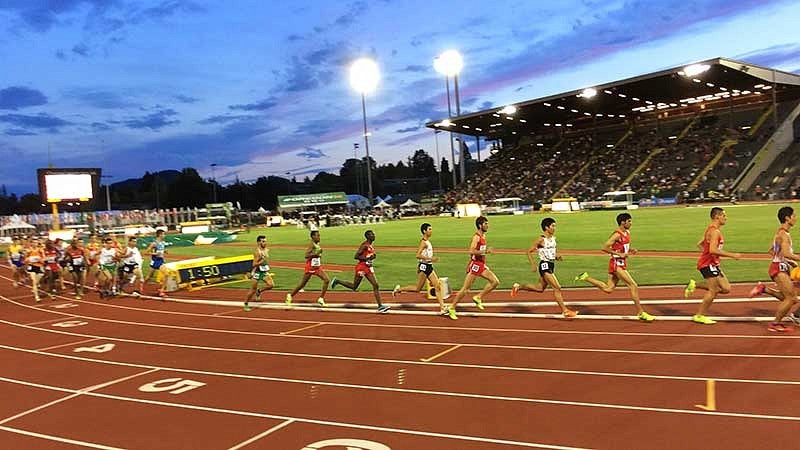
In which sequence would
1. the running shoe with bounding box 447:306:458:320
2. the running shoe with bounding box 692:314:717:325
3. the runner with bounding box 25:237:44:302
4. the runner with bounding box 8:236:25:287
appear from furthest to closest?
the runner with bounding box 8:236:25:287
the runner with bounding box 25:237:44:302
the running shoe with bounding box 447:306:458:320
the running shoe with bounding box 692:314:717:325

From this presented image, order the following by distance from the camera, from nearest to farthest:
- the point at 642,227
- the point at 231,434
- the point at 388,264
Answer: the point at 231,434 < the point at 388,264 < the point at 642,227

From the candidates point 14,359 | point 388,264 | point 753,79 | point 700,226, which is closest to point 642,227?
point 700,226

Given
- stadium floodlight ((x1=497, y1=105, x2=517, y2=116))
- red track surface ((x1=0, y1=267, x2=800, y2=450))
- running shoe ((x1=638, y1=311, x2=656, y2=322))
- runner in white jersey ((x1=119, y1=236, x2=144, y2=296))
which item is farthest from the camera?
stadium floodlight ((x1=497, y1=105, x2=517, y2=116))

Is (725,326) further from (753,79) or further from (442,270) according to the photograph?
(753,79)

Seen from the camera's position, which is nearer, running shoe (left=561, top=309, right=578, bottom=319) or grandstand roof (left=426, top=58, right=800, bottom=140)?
running shoe (left=561, top=309, right=578, bottom=319)

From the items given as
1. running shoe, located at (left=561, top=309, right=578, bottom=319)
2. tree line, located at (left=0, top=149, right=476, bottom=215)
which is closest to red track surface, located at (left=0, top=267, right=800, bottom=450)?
running shoe, located at (left=561, top=309, right=578, bottom=319)

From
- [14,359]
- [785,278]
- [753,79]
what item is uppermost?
[753,79]

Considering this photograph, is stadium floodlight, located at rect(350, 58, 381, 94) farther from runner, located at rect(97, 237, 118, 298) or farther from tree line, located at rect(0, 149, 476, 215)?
runner, located at rect(97, 237, 118, 298)

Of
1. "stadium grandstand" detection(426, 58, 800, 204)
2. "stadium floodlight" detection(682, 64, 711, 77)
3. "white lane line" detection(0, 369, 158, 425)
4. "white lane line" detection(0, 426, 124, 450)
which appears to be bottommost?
"white lane line" detection(0, 369, 158, 425)

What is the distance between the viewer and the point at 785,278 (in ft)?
28.3

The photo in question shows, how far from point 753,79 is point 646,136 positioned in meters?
14.7

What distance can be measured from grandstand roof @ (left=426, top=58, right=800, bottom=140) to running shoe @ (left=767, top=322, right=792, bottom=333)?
43.5 m

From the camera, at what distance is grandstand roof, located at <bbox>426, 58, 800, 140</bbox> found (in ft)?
165

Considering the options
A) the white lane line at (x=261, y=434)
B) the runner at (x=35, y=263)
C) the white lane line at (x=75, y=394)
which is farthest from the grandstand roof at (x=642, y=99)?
the white lane line at (x=261, y=434)
